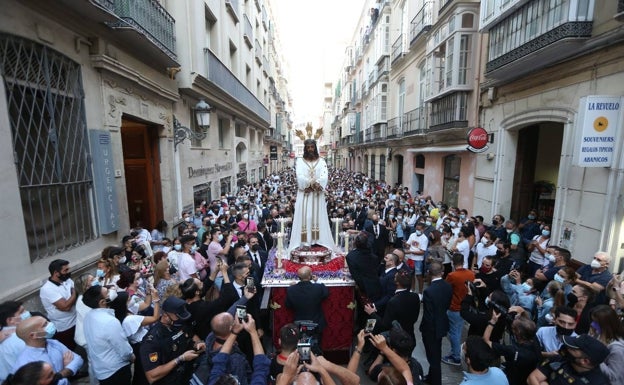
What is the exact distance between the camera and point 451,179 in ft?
39.4

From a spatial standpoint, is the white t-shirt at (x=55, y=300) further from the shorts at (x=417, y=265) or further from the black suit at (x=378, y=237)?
the shorts at (x=417, y=265)

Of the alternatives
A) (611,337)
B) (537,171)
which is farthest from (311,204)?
(537,171)

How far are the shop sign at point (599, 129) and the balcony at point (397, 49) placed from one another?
39.3 ft

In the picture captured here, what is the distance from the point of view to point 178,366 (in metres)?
2.75

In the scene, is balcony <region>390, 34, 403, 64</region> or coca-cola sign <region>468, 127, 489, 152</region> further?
balcony <region>390, 34, 403, 64</region>

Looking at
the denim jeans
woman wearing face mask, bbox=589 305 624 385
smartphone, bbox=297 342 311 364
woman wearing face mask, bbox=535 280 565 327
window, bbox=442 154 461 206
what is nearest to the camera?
smartphone, bbox=297 342 311 364

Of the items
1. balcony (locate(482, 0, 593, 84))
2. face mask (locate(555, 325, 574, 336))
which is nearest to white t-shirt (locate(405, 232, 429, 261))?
face mask (locate(555, 325, 574, 336))

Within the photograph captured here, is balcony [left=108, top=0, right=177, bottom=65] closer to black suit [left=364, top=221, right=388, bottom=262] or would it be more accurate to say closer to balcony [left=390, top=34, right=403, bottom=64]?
black suit [left=364, top=221, right=388, bottom=262]

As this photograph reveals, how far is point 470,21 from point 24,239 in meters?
12.0

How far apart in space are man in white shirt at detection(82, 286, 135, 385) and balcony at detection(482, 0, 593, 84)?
8045mm

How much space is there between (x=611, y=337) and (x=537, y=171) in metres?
8.00

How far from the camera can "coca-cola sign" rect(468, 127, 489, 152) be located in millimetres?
8633

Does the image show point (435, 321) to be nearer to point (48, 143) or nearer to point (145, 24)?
point (48, 143)

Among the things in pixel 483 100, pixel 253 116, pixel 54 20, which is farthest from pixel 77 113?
pixel 253 116
